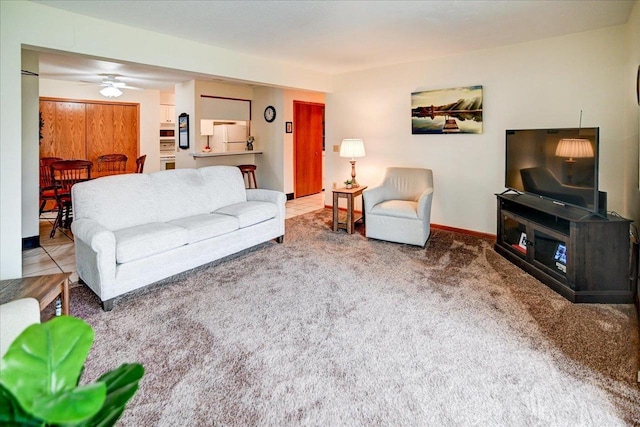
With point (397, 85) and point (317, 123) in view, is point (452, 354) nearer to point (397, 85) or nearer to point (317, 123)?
point (397, 85)

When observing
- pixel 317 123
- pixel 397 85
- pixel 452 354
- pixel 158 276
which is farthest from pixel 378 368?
pixel 317 123

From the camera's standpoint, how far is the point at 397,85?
17.8 feet

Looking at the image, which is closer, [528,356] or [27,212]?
[528,356]

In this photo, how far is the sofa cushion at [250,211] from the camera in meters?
4.02

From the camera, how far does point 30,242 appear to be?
4.43 metres

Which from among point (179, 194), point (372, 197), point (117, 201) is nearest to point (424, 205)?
point (372, 197)

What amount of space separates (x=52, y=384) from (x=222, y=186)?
401cm

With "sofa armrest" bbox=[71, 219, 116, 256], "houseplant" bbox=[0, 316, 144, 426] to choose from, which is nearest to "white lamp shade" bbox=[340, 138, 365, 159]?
"sofa armrest" bbox=[71, 219, 116, 256]

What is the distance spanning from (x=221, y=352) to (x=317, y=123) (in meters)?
6.62

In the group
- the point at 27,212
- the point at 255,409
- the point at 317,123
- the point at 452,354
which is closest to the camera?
the point at 255,409

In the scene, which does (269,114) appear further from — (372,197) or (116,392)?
(116,392)

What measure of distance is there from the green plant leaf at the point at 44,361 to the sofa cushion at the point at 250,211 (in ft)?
11.2

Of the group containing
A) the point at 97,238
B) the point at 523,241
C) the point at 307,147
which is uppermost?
the point at 307,147

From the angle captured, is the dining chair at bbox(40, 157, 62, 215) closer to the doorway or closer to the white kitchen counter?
the white kitchen counter
